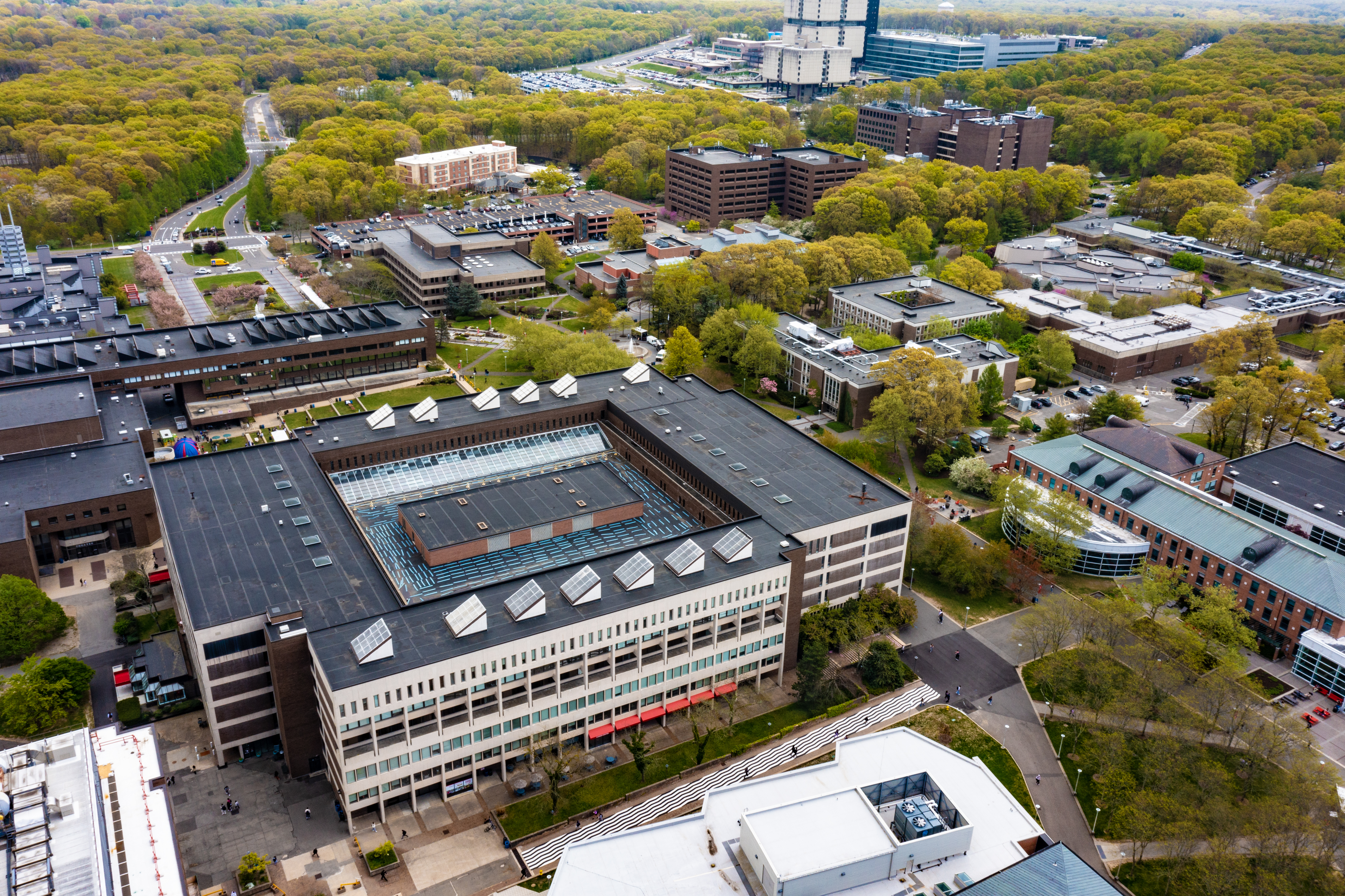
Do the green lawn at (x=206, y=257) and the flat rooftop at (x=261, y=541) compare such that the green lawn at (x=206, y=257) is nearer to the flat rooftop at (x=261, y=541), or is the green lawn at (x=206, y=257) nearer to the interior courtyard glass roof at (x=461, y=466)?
the flat rooftop at (x=261, y=541)

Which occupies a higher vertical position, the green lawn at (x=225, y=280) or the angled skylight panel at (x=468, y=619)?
the angled skylight panel at (x=468, y=619)

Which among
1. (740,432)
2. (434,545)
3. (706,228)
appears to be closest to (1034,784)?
(740,432)

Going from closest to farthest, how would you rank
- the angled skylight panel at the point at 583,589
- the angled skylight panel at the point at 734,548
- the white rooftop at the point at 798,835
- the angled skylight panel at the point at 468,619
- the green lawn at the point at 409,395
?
the white rooftop at the point at 798,835 < the angled skylight panel at the point at 468,619 < the angled skylight panel at the point at 583,589 < the angled skylight panel at the point at 734,548 < the green lawn at the point at 409,395

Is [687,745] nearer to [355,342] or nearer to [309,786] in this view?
[309,786]

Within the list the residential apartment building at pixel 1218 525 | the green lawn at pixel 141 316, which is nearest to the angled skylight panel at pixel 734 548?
the residential apartment building at pixel 1218 525

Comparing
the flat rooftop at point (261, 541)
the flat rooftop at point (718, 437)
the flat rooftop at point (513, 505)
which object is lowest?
the flat rooftop at point (513, 505)
